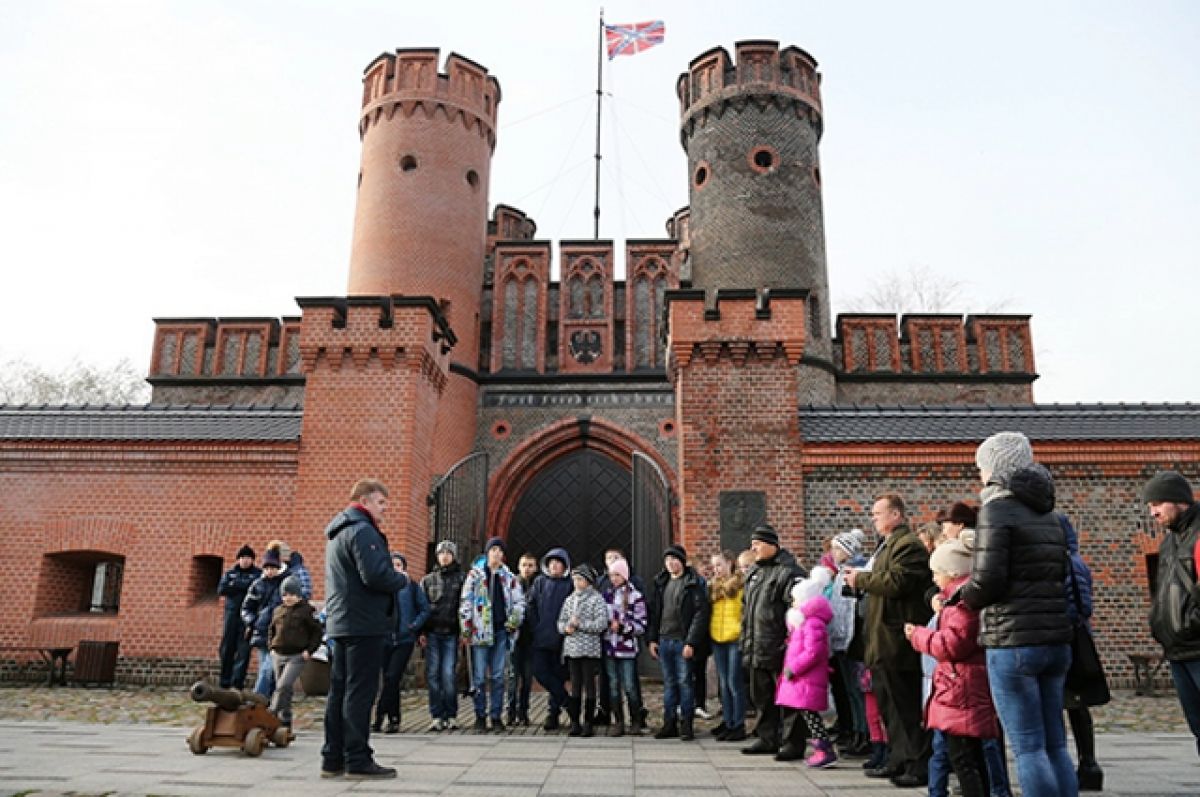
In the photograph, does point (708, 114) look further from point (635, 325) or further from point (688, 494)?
point (688, 494)

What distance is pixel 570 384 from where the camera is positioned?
15586 mm

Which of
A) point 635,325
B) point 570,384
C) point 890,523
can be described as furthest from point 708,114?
point 890,523

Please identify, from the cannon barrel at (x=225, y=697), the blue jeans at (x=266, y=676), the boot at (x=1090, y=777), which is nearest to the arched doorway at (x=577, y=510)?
the blue jeans at (x=266, y=676)

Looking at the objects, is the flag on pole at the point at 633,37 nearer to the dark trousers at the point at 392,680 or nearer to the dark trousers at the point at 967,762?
the dark trousers at the point at 392,680

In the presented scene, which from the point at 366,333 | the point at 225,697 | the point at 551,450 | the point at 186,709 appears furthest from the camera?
the point at 551,450

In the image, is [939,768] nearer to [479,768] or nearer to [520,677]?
[479,768]

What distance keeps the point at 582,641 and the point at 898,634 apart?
118 inches

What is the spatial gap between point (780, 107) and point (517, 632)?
13.6 m

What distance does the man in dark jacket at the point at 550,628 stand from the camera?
761 centimetres

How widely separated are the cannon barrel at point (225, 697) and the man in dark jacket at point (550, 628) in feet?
8.28

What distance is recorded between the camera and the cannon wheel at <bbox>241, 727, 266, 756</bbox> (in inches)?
222

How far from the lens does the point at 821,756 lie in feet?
18.6

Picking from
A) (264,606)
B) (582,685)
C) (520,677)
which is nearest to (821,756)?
(582,685)

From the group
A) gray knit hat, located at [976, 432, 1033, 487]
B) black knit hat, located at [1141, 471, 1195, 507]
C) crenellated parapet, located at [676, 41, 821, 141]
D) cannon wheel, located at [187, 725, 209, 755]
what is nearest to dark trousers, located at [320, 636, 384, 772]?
cannon wheel, located at [187, 725, 209, 755]
